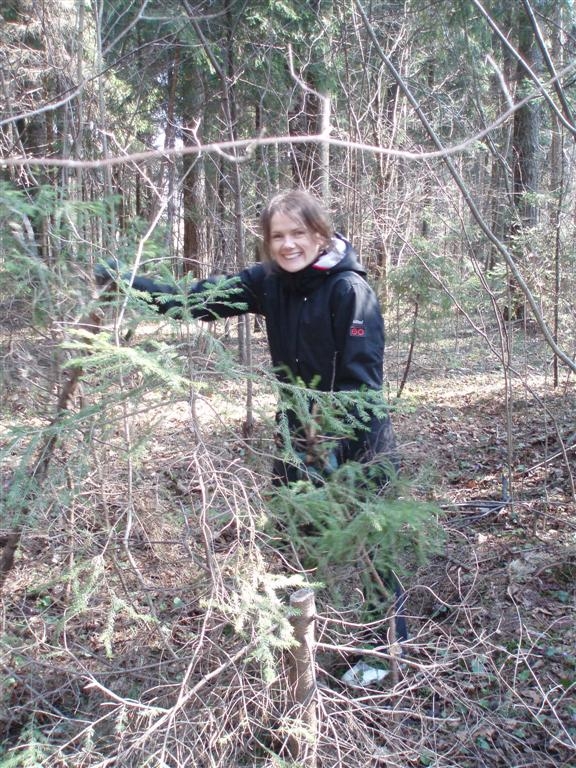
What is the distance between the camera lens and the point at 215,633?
197cm

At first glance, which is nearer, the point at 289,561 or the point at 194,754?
the point at 194,754

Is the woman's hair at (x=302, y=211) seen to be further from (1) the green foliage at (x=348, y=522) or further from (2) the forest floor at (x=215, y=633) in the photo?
(1) the green foliage at (x=348, y=522)

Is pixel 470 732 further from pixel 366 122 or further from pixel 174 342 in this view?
pixel 366 122

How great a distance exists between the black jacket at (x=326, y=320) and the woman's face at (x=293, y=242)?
0.14 feet

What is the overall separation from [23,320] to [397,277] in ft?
17.1

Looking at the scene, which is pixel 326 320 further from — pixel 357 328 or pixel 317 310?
pixel 357 328

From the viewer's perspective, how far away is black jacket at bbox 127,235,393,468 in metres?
2.48

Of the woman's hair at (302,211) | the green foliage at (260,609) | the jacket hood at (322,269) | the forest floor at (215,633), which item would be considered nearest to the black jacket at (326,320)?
the jacket hood at (322,269)

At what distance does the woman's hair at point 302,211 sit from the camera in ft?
8.47

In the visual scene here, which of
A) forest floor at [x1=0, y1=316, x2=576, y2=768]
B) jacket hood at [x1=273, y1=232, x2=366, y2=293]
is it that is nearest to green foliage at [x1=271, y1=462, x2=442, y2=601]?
forest floor at [x1=0, y1=316, x2=576, y2=768]

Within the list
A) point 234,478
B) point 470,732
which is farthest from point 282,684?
point 470,732

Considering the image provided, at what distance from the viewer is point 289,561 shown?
7.00ft

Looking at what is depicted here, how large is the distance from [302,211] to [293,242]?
0.14 meters

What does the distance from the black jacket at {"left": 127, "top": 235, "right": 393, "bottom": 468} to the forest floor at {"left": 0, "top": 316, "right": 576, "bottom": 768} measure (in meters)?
0.28
